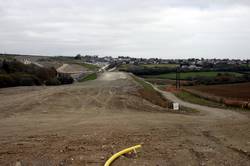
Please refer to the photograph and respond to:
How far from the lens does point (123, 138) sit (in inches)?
430

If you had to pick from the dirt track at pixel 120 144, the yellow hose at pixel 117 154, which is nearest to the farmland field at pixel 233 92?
the dirt track at pixel 120 144

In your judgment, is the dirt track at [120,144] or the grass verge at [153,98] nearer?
the dirt track at [120,144]

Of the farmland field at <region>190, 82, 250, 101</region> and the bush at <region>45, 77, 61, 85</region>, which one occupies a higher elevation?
the bush at <region>45, 77, 61, 85</region>

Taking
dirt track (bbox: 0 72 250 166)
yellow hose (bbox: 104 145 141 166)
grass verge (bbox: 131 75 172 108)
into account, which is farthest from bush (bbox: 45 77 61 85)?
yellow hose (bbox: 104 145 141 166)

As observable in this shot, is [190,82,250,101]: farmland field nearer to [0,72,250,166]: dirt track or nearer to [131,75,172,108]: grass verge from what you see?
[131,75,172,108]: grass verge

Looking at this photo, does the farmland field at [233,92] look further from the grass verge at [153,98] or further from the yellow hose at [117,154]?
the yellow hose at [117,154]

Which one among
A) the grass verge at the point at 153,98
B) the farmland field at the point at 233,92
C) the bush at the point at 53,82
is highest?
the bush at the point at 53,82

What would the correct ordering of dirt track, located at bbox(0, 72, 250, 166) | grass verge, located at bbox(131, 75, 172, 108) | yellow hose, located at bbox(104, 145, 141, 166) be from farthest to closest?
grass verge, located at bbox(131, 75, 172, 108) → dirt track, located at bbox(0, 72, 250, 166) → yellow hose, located at bbox(104, 145, 141, 166)

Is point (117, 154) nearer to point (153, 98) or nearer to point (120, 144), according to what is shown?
point (120, 144)

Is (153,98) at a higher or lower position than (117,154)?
lower

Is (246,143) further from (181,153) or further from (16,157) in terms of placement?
(16,157)

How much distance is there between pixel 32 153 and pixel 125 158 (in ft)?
8.41

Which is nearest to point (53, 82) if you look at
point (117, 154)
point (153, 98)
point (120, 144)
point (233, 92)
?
point (153, 98)

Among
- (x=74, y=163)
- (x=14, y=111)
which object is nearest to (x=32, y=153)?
(x=74, y=163)
